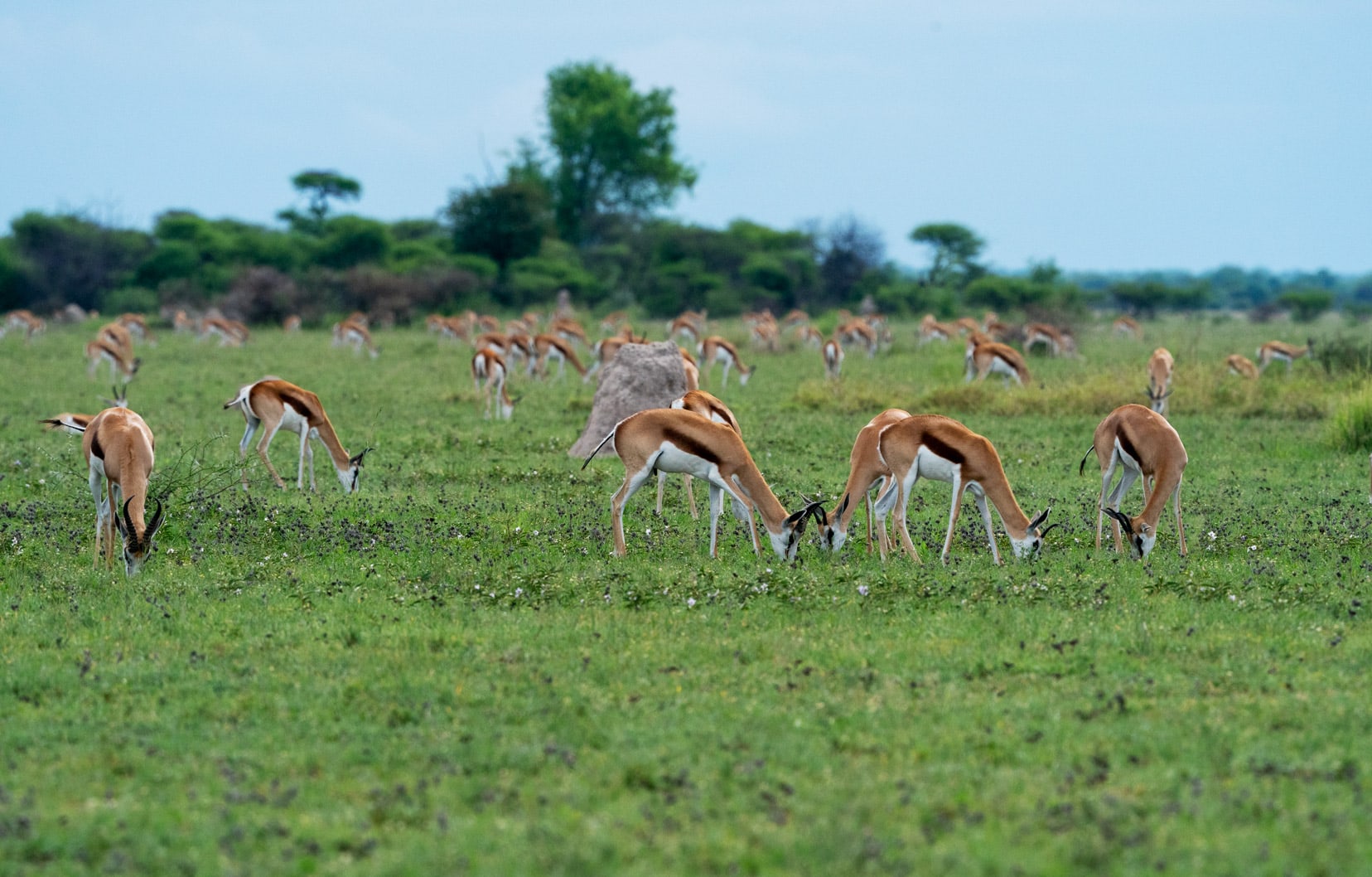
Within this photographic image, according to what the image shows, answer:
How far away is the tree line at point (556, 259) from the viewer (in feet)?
131

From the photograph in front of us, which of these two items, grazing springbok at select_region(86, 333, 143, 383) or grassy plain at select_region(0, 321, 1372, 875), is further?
grazing springbok at select_region(86, 333, 143, 383)

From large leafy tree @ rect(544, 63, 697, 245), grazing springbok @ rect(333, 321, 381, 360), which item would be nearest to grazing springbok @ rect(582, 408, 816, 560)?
grazing springbok @ rect(333, 321, 381, 360)

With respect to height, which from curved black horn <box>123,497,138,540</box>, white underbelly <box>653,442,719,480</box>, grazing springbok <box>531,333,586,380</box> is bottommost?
A: curved black horn <box>123,497,138,540</box>

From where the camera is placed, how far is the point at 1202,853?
144 inches

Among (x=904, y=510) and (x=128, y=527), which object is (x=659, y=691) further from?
(x=128, y=527)

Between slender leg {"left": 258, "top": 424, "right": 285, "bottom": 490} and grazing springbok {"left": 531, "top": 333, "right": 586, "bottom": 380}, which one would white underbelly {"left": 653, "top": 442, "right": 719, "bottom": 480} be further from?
grazing springbok {"left": 531, "top": 333, "right": 586, "bottom": 380}

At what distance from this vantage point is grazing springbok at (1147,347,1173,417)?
15156mm

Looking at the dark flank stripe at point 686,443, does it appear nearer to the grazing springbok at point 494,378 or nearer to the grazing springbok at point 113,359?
the grazing springbok at point 494,378

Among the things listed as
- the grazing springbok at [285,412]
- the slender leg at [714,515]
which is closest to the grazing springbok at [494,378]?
the grazing springbok at [285,412]

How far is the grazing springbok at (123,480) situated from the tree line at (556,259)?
97.6 ft

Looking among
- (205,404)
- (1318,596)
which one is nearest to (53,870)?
(1318,596)

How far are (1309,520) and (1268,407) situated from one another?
7243mm

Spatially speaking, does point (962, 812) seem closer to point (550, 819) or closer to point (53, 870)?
point (550, 819)

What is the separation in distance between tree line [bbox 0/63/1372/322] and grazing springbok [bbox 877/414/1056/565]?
3115 cm
